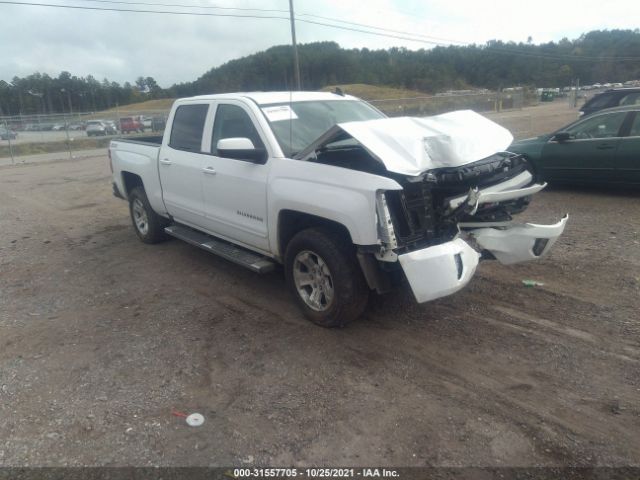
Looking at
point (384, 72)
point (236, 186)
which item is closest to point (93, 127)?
point (236, 186)

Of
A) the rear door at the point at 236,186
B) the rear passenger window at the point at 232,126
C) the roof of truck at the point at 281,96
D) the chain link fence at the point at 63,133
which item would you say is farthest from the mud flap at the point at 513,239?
Result: the chain link fence at the point at 63,133

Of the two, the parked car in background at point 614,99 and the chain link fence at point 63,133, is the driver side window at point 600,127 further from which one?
the chain link fence at point 63,133

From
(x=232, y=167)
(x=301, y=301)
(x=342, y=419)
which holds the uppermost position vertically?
(x=232, y=167)

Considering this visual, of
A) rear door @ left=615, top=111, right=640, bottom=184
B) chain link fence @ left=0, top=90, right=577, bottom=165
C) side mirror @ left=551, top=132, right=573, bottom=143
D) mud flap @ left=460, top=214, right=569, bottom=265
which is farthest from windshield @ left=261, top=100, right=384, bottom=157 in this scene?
chain link fence @ left=0, top=90, right=577, bottom=165

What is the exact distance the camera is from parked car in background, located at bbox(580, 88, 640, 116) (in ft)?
38.9

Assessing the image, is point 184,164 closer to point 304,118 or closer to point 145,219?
point 304,118

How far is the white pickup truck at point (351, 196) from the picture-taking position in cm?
372

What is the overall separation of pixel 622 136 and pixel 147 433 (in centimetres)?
849

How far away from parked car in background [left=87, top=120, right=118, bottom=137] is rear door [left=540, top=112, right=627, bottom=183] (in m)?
28.1

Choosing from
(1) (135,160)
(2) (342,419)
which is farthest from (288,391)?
(1) (135,160)

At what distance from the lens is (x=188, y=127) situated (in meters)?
5.90

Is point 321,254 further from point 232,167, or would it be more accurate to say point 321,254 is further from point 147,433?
point 147,433

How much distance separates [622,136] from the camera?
8398 mm

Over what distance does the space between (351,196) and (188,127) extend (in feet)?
9.58
